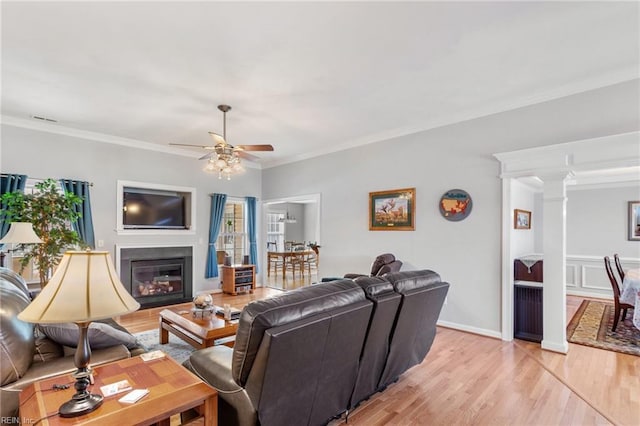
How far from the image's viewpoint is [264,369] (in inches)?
63.4

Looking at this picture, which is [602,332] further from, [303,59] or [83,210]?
[83,210]

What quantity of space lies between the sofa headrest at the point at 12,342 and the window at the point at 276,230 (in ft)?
33.1

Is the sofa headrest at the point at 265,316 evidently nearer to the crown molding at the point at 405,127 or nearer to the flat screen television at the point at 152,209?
the crown molding at the point at 405,127

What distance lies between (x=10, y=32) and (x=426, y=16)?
3.36 m

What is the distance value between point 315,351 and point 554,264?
130 inches

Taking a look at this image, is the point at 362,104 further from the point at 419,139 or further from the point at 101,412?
the point at 101,412

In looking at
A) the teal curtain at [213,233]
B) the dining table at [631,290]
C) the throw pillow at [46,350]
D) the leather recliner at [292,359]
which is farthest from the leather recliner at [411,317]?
the teal curtain at [213,233]

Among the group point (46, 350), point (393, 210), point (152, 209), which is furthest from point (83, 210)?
point (393, 210)

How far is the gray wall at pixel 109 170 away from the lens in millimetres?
4758

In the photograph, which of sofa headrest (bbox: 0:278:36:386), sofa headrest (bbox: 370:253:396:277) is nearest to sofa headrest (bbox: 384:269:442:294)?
sofa headrest (bbox: 370:253:396:277)

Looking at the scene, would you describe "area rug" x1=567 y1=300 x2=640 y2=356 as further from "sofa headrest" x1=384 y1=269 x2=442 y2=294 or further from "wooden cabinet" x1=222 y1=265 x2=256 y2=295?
"wooden cabinet" x1=222 y1=265 x2=256 y2=295

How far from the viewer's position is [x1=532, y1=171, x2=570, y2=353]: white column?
3582mm

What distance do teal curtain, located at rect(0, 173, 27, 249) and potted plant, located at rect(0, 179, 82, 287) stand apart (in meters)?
0.10

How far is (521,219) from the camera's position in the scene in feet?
14.8
